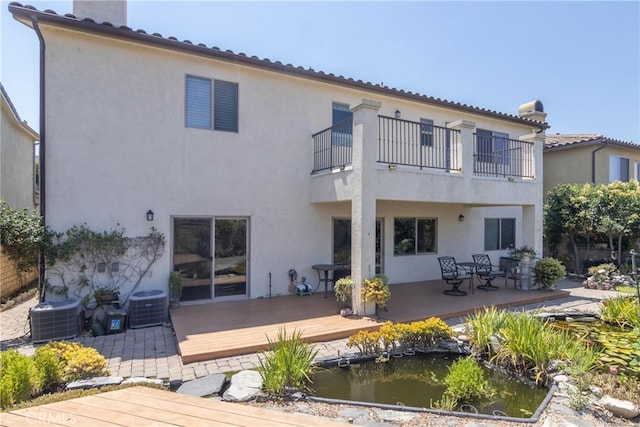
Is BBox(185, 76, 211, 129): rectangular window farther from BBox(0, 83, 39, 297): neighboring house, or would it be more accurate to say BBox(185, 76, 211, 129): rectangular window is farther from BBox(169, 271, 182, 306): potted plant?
BBox(0, 83, 39, 297): neighboring house

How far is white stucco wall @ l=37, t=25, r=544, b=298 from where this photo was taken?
297 inches

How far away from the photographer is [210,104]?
8.92 metres

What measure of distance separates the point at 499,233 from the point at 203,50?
13042 millimetres

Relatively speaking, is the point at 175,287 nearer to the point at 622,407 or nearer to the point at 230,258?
the point at 230,258

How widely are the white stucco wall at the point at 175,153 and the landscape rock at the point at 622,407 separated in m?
5.32

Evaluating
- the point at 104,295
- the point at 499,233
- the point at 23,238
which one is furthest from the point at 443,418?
the point at 499,233

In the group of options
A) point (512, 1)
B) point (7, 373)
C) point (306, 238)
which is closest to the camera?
point (7, 373)

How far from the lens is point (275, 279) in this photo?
32.0 feet

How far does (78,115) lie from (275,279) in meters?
6.25

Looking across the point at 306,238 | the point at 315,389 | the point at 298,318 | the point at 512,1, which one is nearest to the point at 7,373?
the point at 315,389

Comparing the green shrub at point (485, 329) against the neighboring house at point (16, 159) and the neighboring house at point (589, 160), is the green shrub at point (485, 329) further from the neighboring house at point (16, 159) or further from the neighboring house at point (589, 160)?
the neighboring house at point (589, 160)

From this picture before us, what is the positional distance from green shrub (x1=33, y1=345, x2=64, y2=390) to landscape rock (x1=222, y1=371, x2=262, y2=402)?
2307 mm

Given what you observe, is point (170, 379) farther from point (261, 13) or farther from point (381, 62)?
point (381, 62)

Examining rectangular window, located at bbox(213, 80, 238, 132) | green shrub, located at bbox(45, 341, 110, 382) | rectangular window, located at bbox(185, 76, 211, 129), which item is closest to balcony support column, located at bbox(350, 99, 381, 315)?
rectangular window, located at bbox(213, 80, 238, 132)
